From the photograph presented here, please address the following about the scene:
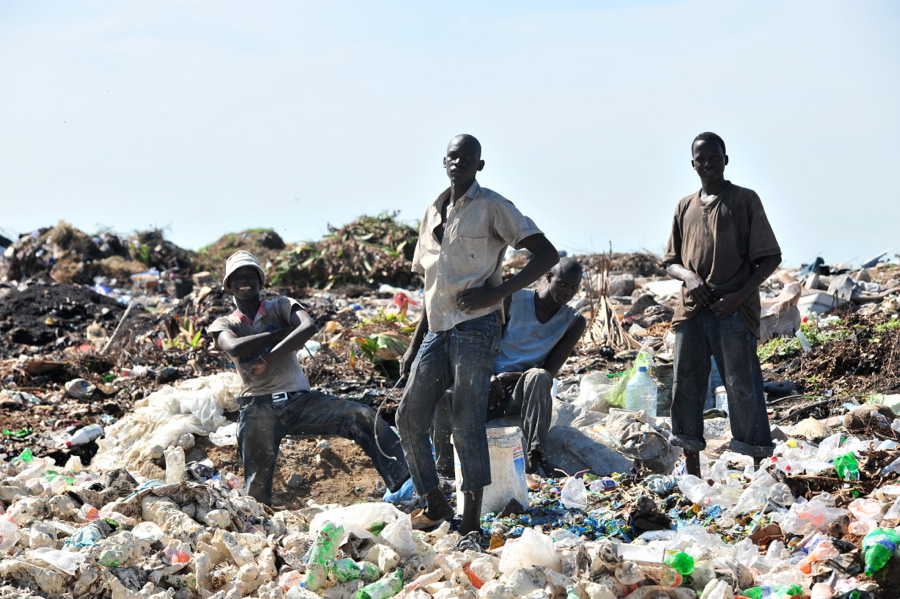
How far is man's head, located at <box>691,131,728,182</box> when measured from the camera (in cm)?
473

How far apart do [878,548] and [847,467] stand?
1091 mm

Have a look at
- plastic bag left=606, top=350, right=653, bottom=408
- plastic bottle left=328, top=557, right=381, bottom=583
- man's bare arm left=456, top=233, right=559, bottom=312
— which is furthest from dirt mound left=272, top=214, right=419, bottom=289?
plastic bottle left=328, top=557, right=381, bottom=583

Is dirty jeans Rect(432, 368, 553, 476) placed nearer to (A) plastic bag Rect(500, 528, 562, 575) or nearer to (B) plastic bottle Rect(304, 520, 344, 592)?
(B) plastic bottle Rect(304, 520, 344, 592)

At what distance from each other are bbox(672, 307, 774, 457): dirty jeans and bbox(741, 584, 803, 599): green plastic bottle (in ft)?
4.82

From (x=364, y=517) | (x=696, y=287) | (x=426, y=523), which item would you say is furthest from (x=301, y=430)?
(x=696, y=287)

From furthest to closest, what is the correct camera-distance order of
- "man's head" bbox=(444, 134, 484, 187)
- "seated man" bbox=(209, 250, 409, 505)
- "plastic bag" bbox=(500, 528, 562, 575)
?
"seated man" bbox=(209, 250, 409, 505) < "man's head" bbox=(444, 134, 484, 187) < "plastic bag" bbox=(500, 528, 562, 575)

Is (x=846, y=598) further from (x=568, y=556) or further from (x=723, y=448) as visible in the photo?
(x=723, y=448)

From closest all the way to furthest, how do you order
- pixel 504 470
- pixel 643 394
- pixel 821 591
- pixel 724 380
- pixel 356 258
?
pixel 821 591 < pixel 504 470 < pixel 724 380 < pixel 643 394 < pixel 356 258

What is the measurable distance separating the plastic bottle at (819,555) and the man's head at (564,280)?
2.45 m

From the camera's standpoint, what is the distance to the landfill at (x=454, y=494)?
3.45 meters

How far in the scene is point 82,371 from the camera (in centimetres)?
945

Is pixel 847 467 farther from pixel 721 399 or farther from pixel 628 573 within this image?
pixel 721 399

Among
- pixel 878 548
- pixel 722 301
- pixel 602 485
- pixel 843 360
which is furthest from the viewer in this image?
pixel 843 360

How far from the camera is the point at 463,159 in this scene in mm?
4094
